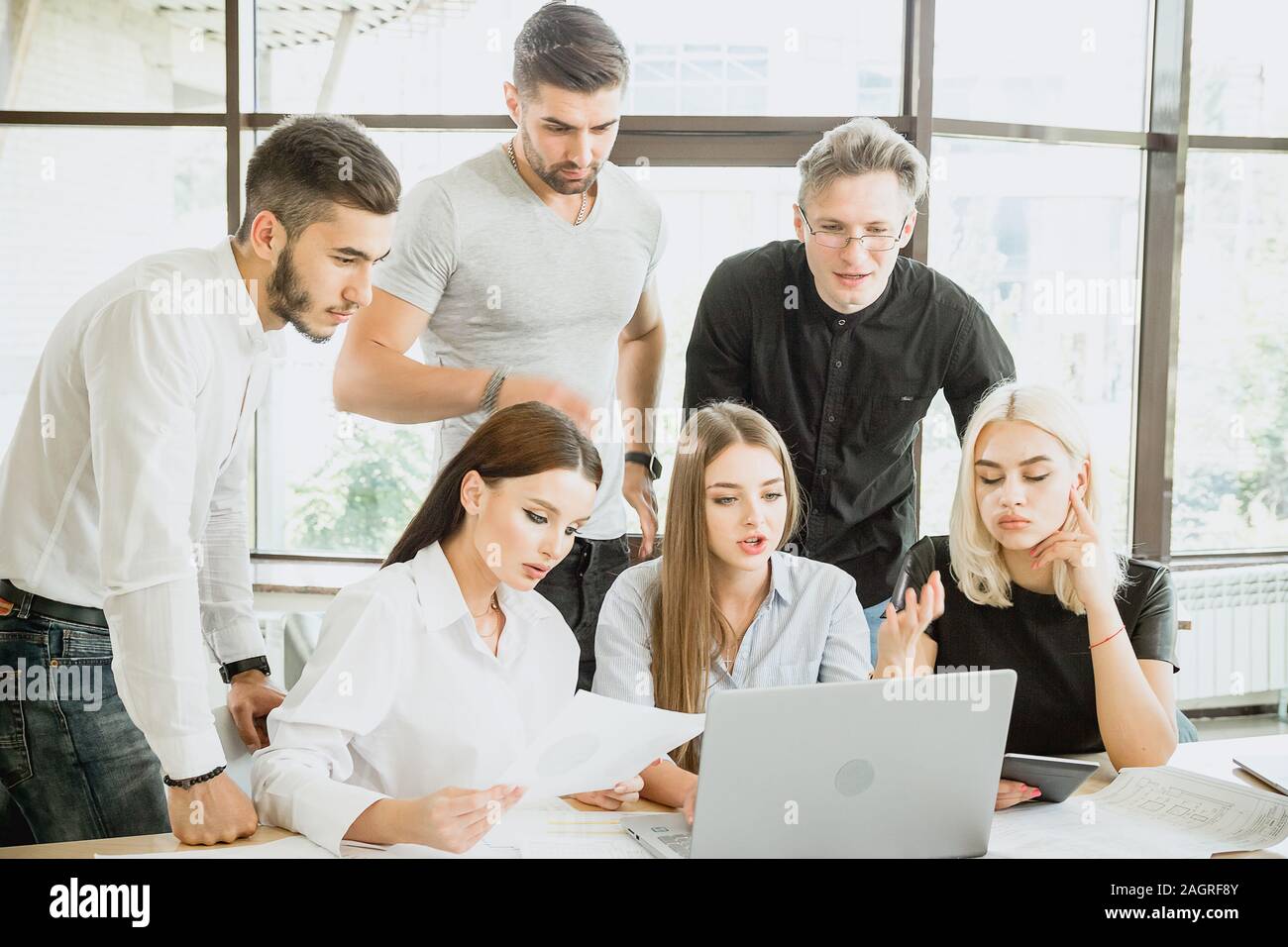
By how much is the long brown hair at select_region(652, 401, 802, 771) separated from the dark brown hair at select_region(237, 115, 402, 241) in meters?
0.75

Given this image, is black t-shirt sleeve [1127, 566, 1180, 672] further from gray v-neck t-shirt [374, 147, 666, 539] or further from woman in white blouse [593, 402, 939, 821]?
gray v-neck t-shirt [374, 147, 666, 539]

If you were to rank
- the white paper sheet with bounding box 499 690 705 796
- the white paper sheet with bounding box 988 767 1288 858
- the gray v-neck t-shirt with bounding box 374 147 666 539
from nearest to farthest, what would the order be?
1. the white paper sheet with bounding box 499 690 705 796
2. the white paper sheet with bounding box 988 767 1288 858
3. the gray v-neck t-shirt with bounding box 374 147 666 539

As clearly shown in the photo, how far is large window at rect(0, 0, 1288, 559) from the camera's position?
353cm

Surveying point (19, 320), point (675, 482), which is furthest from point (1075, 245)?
point (19, 320)

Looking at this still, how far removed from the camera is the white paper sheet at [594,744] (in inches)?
46.9

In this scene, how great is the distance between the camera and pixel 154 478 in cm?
147

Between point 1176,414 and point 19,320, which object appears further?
point 1176,414

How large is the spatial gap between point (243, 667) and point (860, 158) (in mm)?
1608

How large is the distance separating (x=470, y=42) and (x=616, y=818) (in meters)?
2.96

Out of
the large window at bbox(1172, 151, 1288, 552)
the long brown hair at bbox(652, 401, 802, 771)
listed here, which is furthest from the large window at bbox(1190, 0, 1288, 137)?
the long brown hair at bbox(652, 401, 802, 771)

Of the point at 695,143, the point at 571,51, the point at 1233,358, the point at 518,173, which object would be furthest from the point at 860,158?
the point at 1233,358

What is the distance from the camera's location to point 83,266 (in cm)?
362

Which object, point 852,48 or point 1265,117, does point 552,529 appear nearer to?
point 852,48

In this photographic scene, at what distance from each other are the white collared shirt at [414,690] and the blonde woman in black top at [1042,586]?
731 mm
